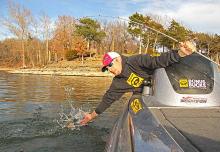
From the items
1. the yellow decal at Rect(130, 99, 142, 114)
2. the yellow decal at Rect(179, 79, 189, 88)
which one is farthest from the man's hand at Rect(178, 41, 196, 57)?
the yellow decal at Rect(130, 99, 142, 114)

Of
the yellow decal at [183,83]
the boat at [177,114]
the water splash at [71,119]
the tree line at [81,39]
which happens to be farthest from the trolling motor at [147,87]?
the tree line at [81,39]

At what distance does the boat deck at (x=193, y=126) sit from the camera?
2020 millimetres

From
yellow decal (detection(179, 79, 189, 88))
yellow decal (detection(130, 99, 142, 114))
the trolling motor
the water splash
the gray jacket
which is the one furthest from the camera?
the water splash

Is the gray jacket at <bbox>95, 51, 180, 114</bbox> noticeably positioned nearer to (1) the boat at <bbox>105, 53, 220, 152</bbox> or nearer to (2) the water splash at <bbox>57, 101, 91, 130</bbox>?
(1) the boat at <bbox>105, 53, 220, 152</bbox>

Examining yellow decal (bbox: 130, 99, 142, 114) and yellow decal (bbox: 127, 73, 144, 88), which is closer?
yellow decal (bbox: 130, 99, 142, 114)

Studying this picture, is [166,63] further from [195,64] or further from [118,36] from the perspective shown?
[118,36]

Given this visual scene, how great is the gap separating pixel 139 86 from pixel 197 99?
4.46 feet

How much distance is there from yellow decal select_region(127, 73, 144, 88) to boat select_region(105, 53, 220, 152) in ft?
0.93

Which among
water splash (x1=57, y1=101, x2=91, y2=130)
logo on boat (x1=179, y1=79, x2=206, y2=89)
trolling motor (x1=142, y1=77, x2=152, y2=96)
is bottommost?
water splash (x1=57, y1=101, x2=91, y2=130)

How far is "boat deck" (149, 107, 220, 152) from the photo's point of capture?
6.63 ft

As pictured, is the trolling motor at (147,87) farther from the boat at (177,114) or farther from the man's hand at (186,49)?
the man's hand at (186,49)

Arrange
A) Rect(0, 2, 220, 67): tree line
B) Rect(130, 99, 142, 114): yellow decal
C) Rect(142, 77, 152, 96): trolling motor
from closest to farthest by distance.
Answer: Rect(130, 99, 142, 114): yellow decal, Rect(142, 77, 152, 96): trolling motor, Rect(0, 2, 220, 67): tree line

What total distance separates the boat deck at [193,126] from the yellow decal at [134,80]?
150 centimetres

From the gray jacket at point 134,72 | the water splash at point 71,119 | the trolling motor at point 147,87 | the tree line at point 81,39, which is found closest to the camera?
the trolling motor at point 147,87
